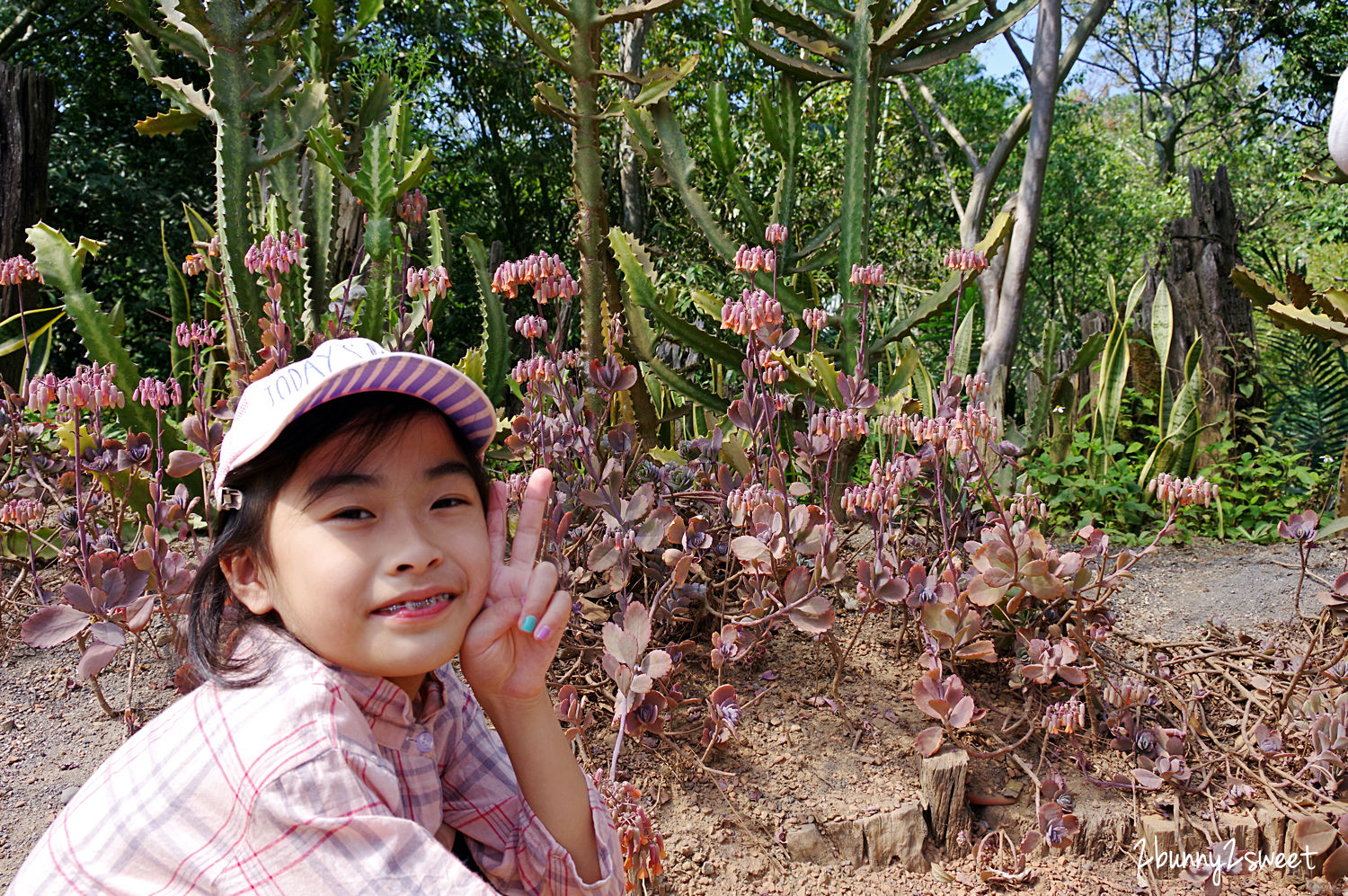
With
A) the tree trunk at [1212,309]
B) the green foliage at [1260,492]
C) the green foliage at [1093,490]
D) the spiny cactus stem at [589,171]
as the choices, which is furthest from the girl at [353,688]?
the tree trunk at [1212,309]

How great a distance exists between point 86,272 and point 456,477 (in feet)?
26.5

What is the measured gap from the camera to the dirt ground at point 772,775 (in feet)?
6.01

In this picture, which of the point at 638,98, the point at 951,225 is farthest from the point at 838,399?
the point at 951,225

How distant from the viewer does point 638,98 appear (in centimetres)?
296

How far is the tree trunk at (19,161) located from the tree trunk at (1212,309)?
184 inches

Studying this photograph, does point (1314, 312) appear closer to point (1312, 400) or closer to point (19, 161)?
point (1312, 400)

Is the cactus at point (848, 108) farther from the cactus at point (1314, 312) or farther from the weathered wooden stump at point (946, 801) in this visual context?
the weathered wooden stump at point (946, 801)

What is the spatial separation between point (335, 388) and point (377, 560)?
7.2 inches

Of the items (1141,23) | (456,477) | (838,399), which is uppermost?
(1141,23)

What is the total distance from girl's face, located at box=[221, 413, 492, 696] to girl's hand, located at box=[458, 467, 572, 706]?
8 cm

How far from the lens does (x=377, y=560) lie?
100 cm

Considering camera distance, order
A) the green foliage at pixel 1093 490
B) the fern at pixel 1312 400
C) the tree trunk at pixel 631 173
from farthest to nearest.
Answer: the tree trunk at pixel 631 173 → the fern at pixel 1312 400 → the green foliage at pixel 1093 490

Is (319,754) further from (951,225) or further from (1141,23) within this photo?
(1141,23)

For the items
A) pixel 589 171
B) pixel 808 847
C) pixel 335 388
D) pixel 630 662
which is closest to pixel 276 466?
pixel 335 388
